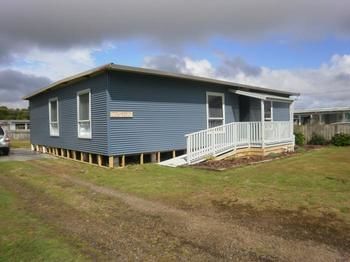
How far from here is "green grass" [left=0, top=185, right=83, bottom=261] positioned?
3717 mm

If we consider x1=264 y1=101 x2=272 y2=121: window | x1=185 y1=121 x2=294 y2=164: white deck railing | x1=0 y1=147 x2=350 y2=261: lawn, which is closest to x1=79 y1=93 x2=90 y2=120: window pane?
x1=0 y1=147 x2=350 y2=261: lawn

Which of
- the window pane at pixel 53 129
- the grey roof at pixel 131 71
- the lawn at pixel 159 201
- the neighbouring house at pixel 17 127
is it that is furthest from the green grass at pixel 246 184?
the neighbouring house at pixel 17 127

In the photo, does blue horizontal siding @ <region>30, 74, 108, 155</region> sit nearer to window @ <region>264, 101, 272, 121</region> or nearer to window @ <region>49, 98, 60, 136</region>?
window @ <region>49, 98, 60, 136</region>

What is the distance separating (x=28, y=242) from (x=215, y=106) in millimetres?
11978

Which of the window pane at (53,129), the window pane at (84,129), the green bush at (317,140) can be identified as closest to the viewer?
the window pane at (84,129)

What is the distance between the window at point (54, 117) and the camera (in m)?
15.9

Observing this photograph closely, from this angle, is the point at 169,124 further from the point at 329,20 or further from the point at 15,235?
the point at 329,20

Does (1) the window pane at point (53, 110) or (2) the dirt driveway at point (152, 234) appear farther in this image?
(1) the window pane at point (53, 110)

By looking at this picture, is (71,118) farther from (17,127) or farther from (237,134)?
(17,127)

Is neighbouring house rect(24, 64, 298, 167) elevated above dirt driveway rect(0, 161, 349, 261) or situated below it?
above

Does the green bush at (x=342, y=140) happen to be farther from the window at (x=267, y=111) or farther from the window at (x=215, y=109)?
the window at (x=215, y=109)

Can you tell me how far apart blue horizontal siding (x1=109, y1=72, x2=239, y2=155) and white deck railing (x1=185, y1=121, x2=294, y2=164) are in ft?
4.89

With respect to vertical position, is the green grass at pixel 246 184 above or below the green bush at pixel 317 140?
below

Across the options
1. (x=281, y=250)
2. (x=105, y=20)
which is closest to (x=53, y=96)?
(x=105, y=20)
